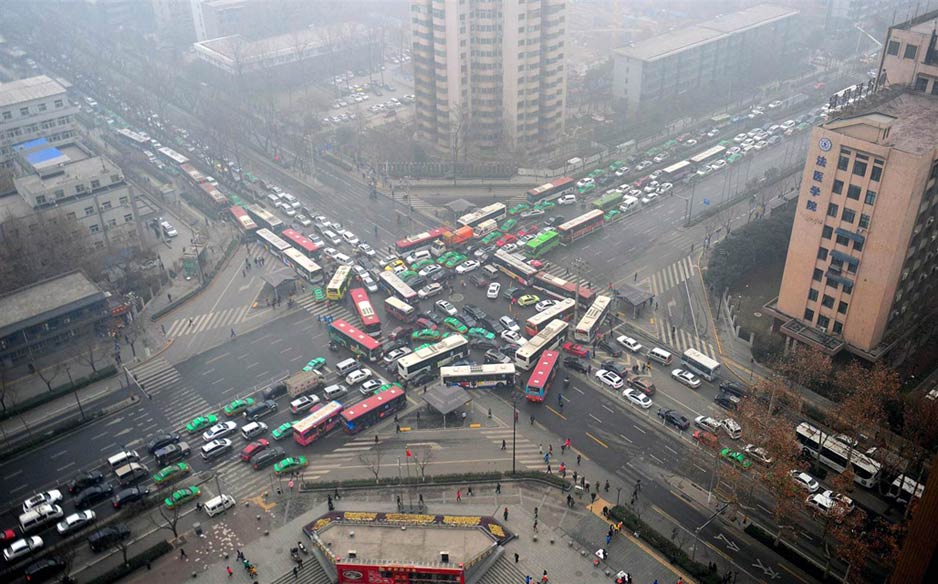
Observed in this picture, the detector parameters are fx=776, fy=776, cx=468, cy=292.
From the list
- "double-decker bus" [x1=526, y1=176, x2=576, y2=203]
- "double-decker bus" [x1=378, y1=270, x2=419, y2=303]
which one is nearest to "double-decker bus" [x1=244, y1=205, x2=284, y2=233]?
"double-decker bus" [x1=378, y1=270, x2=419, y2=303]

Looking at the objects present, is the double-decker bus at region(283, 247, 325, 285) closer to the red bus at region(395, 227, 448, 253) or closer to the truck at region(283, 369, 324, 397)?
the red bus at region(395, 227, 448, 253)

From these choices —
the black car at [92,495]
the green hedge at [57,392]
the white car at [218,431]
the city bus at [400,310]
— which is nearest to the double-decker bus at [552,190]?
the city bus at [400,310]

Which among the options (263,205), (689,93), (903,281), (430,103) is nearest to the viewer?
(903,281)

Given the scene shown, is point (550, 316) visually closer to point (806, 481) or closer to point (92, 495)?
point (806, 481)

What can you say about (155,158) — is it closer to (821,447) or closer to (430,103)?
(430,103)

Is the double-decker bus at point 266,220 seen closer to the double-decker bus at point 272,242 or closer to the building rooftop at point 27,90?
the double-decker bus at point 272,242

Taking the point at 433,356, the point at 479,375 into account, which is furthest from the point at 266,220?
the point at 479,375

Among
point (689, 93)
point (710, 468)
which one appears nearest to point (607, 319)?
point (710, 468)
